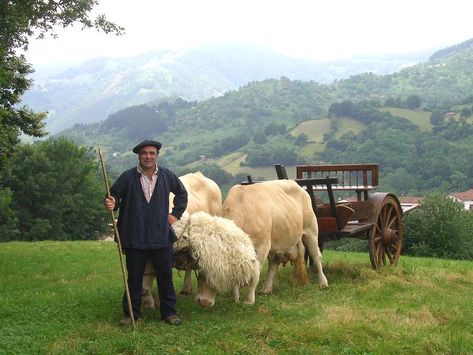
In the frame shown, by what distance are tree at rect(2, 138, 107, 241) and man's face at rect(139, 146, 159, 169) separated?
117 ft

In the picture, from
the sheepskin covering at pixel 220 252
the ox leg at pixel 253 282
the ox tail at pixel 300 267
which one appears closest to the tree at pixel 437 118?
the ox tail at pixel 300 267

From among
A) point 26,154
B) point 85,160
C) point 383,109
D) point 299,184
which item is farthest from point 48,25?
point 383,109

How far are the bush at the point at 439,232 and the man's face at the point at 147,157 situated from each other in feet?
75.2

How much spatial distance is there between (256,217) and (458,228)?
23.5m

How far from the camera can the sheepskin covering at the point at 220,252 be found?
6.96 m

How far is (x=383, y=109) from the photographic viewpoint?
6102 inches

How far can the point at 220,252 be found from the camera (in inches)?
276

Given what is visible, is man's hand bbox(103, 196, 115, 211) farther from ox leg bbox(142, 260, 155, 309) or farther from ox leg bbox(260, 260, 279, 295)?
ox leg bbox(260, 260, 279, 295)

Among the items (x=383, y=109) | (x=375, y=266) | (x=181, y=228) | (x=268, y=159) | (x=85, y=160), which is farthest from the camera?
(x=383, y=109)

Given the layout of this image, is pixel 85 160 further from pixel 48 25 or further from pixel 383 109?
pixel 383 109

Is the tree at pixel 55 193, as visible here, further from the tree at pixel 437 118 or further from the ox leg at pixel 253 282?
the tree at pixel 437 118

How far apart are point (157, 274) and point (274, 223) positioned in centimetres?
220

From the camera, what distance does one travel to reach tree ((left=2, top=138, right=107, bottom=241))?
42094 mm

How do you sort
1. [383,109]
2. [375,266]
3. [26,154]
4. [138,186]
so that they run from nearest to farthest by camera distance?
1. [138,186]
2. [375,266]
3. [26,154]
4. [383,109]
